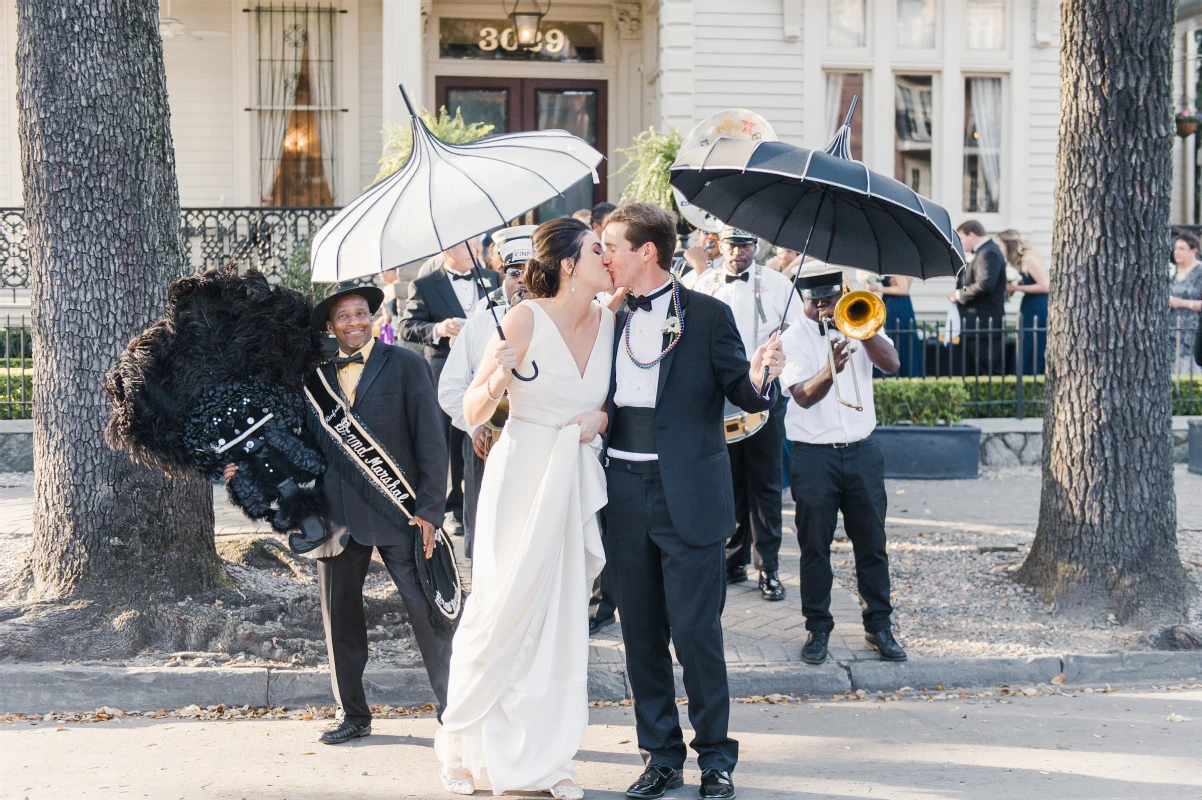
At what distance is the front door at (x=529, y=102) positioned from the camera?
17.2 m

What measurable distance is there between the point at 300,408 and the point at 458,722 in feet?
4.79

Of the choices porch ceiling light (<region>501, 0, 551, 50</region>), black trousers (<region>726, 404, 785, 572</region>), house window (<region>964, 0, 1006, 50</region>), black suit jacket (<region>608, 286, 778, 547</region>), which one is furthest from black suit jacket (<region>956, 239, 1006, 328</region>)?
black suit jacket (<region>608, 286, 778, 547</region>)

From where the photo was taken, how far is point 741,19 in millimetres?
15992

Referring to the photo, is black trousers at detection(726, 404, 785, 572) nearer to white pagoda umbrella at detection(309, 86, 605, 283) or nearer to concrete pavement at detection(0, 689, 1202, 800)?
concrete pavement at detection(0, 689, 1202, 800)

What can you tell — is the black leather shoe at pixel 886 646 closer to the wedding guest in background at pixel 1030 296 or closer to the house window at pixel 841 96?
the wedding guest in background at pixel 1030 296

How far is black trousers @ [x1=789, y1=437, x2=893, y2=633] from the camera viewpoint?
639cm

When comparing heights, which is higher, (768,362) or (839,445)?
(768,362)

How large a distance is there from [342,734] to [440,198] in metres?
2.39

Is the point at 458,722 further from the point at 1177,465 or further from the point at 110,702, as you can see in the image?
the point at 1177,465

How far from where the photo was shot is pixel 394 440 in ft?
18.0

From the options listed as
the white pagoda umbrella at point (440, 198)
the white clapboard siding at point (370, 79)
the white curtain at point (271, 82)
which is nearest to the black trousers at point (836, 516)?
the white pagoda umbrella at point (440, 198)

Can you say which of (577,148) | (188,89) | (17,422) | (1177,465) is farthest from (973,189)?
(577,148)

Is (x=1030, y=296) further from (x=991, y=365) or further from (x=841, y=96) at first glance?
(x=841, y=96)

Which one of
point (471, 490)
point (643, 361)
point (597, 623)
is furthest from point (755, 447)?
point (643, 361)
